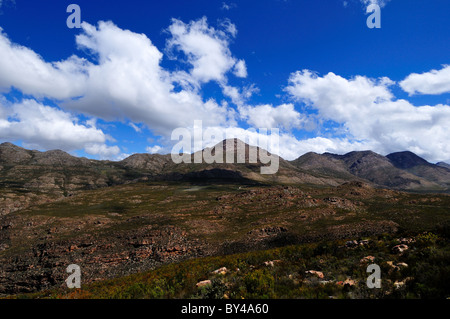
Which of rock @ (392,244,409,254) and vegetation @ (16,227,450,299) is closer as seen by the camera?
vegetation @ (16,227,450,299)

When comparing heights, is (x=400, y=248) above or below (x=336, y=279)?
above

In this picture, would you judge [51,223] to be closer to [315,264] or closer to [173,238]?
[173,238]

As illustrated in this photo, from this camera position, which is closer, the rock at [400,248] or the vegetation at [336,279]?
the vegetation at [336,279]

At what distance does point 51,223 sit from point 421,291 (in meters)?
83.9

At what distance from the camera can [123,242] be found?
151 feet

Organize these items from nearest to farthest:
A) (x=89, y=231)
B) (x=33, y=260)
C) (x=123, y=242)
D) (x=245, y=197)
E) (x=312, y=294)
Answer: (x=312, y=294) < (x=33, y=260) < (x=123, y=242) < (x=89, y=231) < (x=245, y=197)

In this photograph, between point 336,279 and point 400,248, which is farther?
point 400,248

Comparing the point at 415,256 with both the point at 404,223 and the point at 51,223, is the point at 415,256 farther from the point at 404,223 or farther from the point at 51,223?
the point at 51,223
